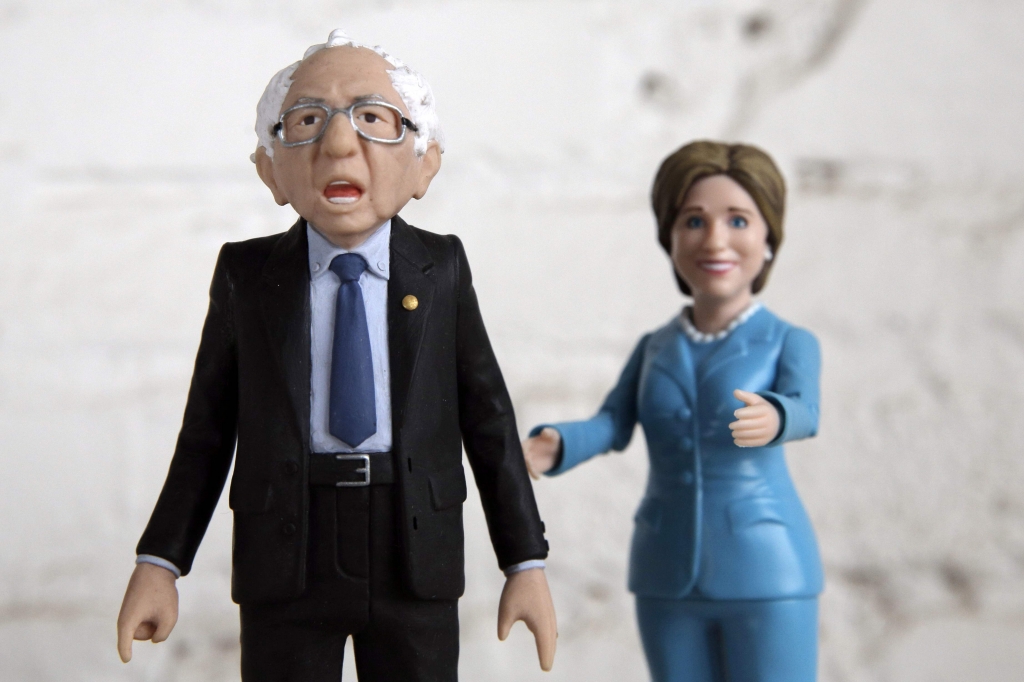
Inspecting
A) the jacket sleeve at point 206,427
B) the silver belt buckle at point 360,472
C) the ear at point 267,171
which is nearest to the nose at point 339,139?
the ear at point 267,171

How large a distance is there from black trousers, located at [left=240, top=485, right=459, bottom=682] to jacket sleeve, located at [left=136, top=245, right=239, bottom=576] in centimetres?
13

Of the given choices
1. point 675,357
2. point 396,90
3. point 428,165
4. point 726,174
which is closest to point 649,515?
point 675,357

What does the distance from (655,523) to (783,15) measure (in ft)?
4.00

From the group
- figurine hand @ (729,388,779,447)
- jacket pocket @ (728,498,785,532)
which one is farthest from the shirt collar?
jacket pocket @ (728,498,785,532)

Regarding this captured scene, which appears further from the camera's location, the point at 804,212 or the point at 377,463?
the point at 804,212

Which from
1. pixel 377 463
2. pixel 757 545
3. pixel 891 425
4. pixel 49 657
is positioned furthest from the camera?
pixel 891 425

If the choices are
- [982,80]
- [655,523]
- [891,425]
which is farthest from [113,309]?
[982,80]

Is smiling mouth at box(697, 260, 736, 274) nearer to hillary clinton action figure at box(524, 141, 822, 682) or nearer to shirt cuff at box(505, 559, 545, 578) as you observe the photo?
hillary clinton action figure at box(524, 141, 822, 682)

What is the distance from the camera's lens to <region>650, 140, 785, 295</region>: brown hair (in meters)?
1.69

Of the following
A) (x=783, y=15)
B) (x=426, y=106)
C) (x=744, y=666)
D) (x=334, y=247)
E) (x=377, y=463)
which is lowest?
(x=744, y=666)

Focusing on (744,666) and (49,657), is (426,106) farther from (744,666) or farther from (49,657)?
(49,657)

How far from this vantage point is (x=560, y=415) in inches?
91.4

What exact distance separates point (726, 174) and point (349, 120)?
613 mm

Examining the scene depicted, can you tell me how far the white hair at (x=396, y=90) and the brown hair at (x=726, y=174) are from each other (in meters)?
0.46
